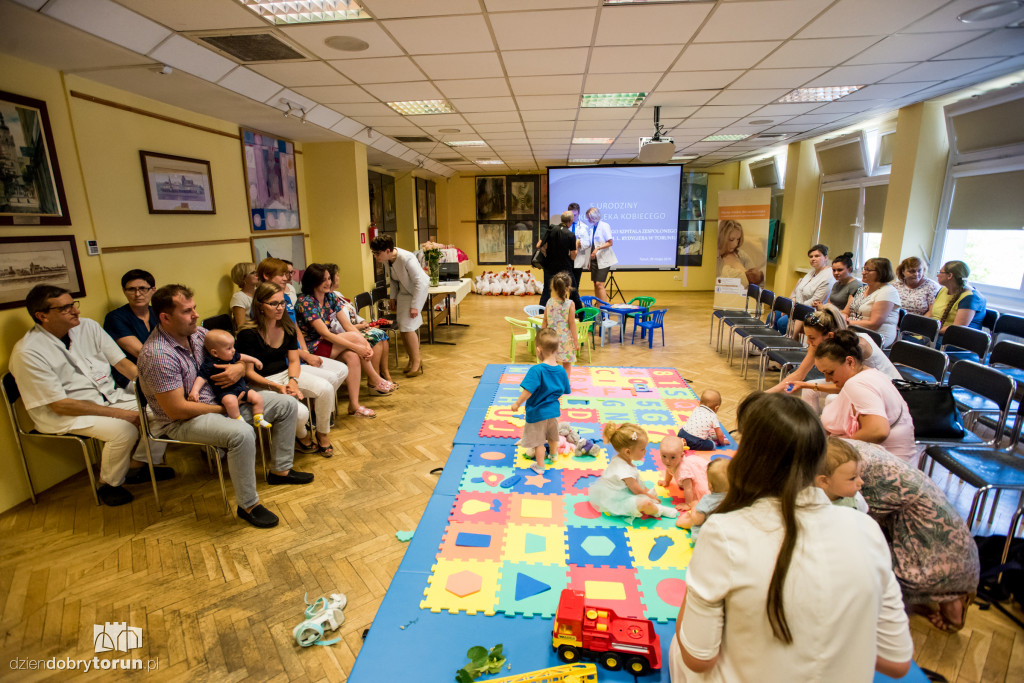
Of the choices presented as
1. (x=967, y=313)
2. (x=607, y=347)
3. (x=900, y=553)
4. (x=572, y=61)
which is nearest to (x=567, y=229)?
(x=607, y=347)

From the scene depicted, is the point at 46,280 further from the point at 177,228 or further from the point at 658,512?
the point at 658,512

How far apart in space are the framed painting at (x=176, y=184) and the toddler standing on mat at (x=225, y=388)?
219cm

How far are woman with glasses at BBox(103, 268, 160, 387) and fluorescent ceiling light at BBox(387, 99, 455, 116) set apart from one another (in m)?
3.11

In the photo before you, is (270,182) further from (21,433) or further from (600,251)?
(600,251)

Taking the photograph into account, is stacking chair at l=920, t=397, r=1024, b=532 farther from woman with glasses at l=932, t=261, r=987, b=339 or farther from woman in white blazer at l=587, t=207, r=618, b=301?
woman in white blazer at l=587, t=207, r=618, b=301

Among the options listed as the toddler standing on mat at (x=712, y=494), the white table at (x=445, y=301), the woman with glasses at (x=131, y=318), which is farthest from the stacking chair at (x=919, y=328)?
the woman with glasses at (x=131, y=318)

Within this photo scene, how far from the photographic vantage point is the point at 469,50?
3.67 m

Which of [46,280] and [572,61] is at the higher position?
[572,61]

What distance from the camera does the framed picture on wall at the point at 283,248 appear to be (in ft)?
19.6

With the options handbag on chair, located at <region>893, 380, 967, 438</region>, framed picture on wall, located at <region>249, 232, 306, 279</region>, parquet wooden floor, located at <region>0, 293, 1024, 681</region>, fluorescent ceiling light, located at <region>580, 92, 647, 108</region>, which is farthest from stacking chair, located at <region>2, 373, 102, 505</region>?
fluorescent ceiling light, located at <region>580, 92, 647, 108</region>

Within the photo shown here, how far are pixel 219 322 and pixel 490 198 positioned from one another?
9.07 metres

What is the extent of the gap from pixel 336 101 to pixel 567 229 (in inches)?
129

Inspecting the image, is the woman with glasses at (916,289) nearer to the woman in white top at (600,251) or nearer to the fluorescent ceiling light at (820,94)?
the fluorescent ceiling light at (820,94)

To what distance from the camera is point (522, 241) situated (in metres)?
13.0
